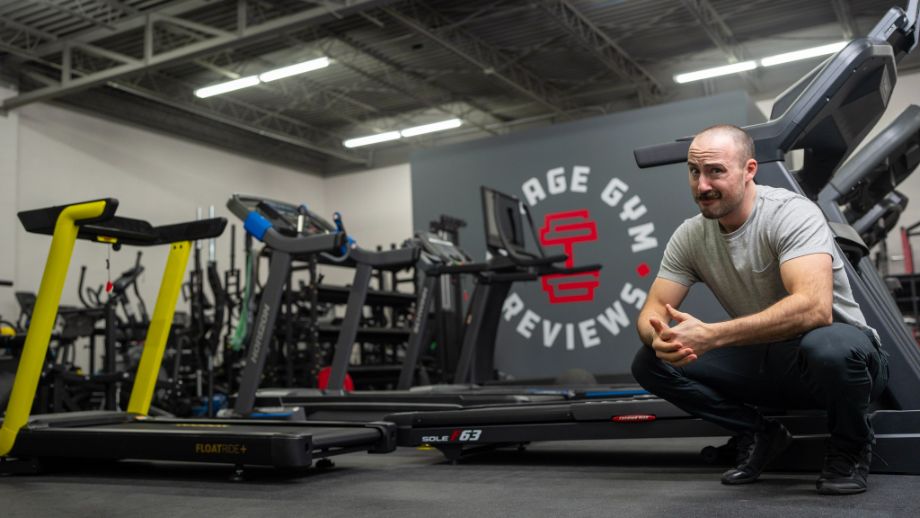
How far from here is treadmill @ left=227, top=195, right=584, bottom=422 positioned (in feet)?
14.1

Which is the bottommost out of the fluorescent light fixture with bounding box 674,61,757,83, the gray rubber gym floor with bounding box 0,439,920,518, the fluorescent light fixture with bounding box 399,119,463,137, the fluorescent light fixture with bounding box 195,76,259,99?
the gray rubber gym floor with bounding box 0,439,920,518

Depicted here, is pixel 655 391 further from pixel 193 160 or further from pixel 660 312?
pixel 193 160

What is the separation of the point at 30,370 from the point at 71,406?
366cm

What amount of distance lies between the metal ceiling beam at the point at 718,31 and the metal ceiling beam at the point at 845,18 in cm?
132

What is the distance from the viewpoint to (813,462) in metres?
2.72

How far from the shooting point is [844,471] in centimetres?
226

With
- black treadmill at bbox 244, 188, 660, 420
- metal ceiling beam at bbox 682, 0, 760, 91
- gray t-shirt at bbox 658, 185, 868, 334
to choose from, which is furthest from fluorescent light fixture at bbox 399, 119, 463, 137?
gray t-shirt at bbox 658, 185, 868, 334

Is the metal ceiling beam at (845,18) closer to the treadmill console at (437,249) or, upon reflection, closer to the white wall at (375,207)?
the treadmill console at (437,249)

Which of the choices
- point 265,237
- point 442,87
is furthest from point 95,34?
point 265,237

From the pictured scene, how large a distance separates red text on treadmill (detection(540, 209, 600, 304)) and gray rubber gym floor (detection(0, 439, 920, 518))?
14.2ft

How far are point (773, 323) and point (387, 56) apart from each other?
1019cm

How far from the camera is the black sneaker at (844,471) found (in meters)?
2.21

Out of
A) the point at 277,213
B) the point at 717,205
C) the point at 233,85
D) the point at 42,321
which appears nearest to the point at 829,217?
the point at 717,205

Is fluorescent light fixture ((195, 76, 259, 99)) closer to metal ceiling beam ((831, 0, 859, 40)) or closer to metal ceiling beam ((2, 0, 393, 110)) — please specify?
metal ceiling beam ((2, 0, 393, 110))
